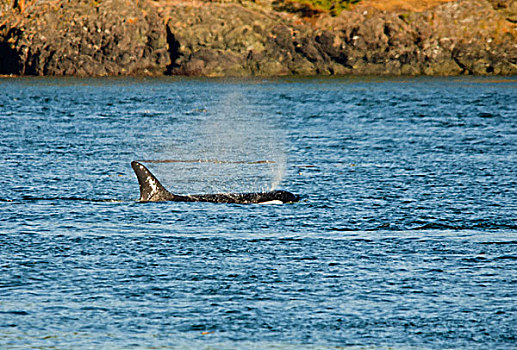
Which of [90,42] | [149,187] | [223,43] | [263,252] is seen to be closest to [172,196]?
[149,187]

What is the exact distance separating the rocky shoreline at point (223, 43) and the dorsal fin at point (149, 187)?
512ft

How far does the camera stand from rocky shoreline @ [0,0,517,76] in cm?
17588

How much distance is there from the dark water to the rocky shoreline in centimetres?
14311

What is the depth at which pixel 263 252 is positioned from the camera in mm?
15719

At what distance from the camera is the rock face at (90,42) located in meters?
176

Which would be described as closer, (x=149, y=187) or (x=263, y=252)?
(x=263, y=252)

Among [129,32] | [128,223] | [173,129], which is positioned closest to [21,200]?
[128,223]

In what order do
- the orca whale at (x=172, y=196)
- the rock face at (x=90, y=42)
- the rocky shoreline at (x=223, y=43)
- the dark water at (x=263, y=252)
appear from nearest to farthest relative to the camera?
the dark water at (x=263, y=252)
the orca whale at (x=172, y=196)
the rock face at (x=90, y=42)
the rocky shoreline at (x=223, y=43)

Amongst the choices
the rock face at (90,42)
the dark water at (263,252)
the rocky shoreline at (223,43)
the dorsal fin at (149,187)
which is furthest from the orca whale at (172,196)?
the rock face at (90,42)

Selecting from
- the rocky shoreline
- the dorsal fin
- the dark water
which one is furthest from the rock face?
the dorsal fin

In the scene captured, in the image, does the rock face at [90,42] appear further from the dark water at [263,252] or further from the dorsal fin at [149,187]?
the dorsal fin at [149,187]

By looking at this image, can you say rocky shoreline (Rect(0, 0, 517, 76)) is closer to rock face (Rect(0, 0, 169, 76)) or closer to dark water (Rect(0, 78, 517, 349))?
rock face (Rect(0, 0, 169, 76))

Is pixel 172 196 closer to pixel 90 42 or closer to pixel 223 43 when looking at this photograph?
pixel 223 43

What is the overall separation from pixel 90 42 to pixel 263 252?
168372mm
